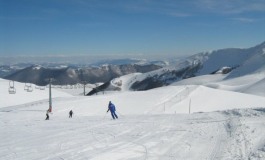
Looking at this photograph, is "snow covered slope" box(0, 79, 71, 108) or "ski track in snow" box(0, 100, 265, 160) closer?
"ski track in snow" box(0, 100, 265, 160)

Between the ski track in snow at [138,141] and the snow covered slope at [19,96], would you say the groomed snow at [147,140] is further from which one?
the snow covered slope at [19,96]

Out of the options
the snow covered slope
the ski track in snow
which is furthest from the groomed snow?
the snow covered slope

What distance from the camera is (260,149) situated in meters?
14.2

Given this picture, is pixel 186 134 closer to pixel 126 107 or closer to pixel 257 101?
pixel 126 107

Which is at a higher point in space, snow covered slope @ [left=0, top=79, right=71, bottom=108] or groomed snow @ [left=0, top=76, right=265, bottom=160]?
groomed snow @ [left=0, top=76, right=265, bottom=160]

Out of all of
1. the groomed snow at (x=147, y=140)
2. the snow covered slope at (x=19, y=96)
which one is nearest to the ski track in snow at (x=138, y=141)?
the groomed snow at (x=147, y=140)

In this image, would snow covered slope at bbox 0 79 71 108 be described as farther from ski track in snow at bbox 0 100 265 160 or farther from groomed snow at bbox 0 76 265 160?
ski track in snow at bbox 0 100 265 160

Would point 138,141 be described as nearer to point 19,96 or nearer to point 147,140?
point 147,140

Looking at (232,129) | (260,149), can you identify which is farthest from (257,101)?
(260,149)

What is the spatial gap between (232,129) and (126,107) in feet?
89.5

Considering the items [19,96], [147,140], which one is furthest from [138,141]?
[19,96]

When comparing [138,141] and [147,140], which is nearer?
[138,141]

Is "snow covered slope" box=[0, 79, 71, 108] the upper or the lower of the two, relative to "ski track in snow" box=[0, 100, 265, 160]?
lower

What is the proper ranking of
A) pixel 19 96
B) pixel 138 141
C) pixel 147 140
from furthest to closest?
pixel 19 96, pixel 147 140, pixel 138 141
